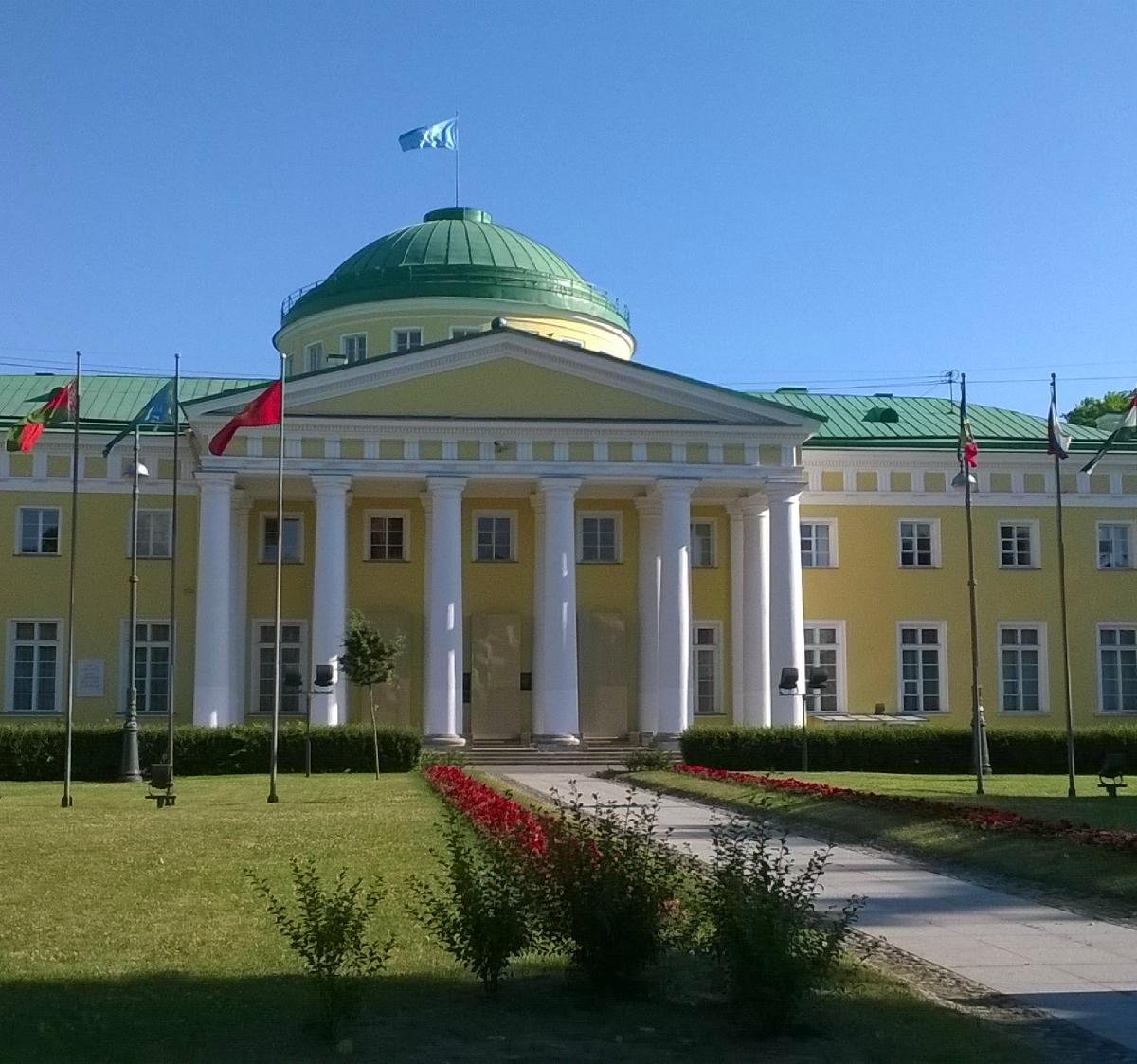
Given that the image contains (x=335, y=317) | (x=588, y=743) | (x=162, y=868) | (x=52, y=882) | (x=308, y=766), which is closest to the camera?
(x=52, y=882)

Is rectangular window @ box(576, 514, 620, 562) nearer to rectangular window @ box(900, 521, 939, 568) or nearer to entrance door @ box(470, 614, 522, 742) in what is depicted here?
entrance door @ box(470, 614, 522, 742)

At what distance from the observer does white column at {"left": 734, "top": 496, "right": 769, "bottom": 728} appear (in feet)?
135

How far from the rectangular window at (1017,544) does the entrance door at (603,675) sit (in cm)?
1205

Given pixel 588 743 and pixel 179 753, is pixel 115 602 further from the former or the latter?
pixel 588 743

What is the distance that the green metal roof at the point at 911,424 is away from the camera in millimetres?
46156

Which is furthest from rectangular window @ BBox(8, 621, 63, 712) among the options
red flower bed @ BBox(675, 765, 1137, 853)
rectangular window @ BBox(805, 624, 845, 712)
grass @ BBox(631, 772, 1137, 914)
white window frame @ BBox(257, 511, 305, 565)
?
red flower bed @ BBox(675, 765, 1137, 853)

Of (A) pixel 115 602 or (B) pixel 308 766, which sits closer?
(B) pixel 308 766

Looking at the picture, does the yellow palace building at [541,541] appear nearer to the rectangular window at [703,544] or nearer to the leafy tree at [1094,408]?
the rectangular window at [703,544]

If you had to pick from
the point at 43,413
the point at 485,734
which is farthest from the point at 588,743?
the point at 43,413

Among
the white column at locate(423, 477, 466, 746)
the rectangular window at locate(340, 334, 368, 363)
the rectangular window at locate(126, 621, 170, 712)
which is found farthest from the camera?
the rectangular window at locate(340, 334, 368, 363)

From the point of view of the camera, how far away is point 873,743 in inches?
1465

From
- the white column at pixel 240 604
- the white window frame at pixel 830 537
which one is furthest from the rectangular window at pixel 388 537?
the white window frame at pixel 830 537

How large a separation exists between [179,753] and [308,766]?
11.1 ft

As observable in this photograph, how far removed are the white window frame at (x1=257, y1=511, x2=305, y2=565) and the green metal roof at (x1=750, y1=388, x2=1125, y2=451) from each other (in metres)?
15.0
